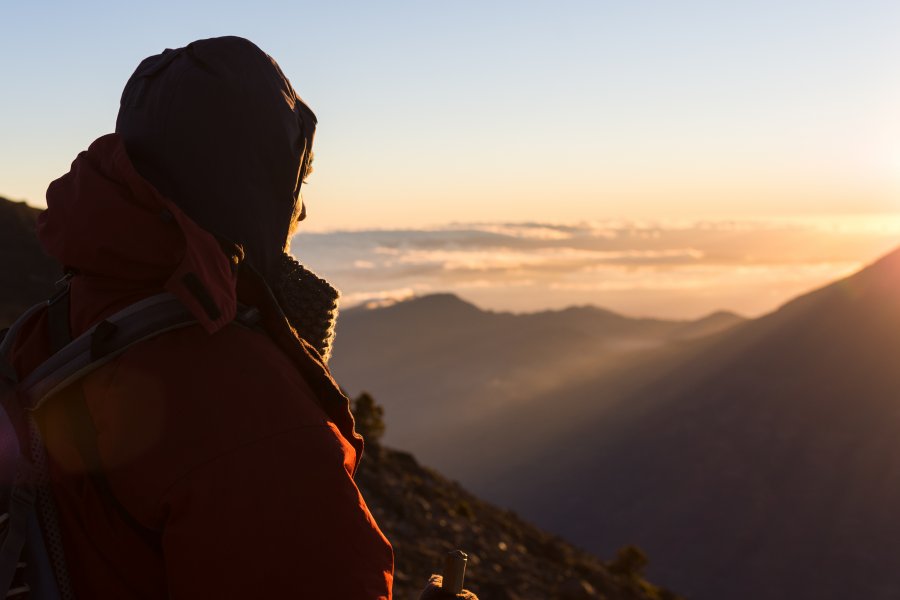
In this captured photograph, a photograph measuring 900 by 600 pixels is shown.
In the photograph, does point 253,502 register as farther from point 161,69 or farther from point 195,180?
point 161,69

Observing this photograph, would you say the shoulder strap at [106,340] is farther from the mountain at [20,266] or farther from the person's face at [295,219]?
the mountain at [20,266]

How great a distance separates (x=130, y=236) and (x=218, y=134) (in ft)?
1.20

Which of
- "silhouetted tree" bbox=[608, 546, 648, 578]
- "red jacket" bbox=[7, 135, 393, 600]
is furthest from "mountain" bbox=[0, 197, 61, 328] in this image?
"silhouetted tree" bbox=[608, 546, 648, 578]

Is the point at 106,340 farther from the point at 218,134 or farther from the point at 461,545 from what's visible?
the point at 461,545

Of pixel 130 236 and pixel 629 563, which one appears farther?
pixel 629 563

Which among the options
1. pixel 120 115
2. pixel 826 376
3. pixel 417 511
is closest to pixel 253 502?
pixel 120 115

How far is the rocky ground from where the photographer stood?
16469 mm

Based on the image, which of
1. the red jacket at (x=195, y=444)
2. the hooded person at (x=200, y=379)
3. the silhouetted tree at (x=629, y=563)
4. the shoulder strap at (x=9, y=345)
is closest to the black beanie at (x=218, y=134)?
the hooded person at (x=200, y=379)

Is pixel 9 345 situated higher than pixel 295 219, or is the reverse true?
pixel 295 219

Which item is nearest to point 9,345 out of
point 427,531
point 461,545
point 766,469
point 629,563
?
point 427,531

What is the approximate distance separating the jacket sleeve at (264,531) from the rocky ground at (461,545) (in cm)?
1152

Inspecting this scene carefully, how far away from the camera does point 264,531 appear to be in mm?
1734

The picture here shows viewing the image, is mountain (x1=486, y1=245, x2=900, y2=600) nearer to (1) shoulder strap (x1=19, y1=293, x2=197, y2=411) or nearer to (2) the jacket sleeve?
(2) the jacket sleeve

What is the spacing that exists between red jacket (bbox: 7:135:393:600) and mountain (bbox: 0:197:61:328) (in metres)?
21.4
